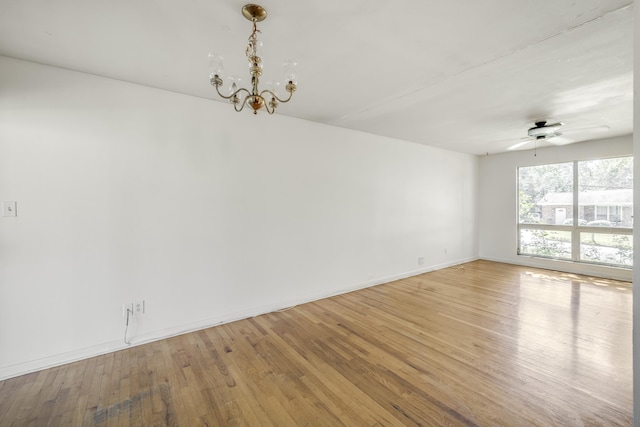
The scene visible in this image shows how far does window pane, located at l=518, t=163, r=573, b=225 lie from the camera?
17.5 ft

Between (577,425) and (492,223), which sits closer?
(577,425)

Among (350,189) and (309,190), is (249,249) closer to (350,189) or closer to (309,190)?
(309,190)

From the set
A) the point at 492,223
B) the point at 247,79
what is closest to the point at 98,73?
the point at 247,79

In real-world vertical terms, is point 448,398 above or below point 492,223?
below

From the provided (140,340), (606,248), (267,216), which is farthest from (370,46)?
(606,248)

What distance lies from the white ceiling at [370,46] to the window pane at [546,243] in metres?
3.15

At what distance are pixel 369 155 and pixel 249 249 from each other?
8.46 feet

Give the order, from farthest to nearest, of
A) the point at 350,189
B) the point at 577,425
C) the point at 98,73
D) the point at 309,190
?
the point at 350,189, the point at 309,190, the point at 98,73, the point at 577,425

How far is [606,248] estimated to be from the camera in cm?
489

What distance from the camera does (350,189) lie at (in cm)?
422

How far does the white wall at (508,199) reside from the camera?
5.00 meters

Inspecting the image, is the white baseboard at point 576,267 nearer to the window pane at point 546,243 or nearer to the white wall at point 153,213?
the window pane at point 546,243

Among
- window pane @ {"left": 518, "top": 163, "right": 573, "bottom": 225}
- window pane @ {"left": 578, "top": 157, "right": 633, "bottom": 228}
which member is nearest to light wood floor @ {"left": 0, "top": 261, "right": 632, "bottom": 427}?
window pane @ {"left": 578, "top": 157, "right": 633, "bottom": 228}

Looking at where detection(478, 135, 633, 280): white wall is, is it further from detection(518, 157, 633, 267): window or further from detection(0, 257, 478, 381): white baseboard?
detection(0, 257, 478, 381): white baseboard
